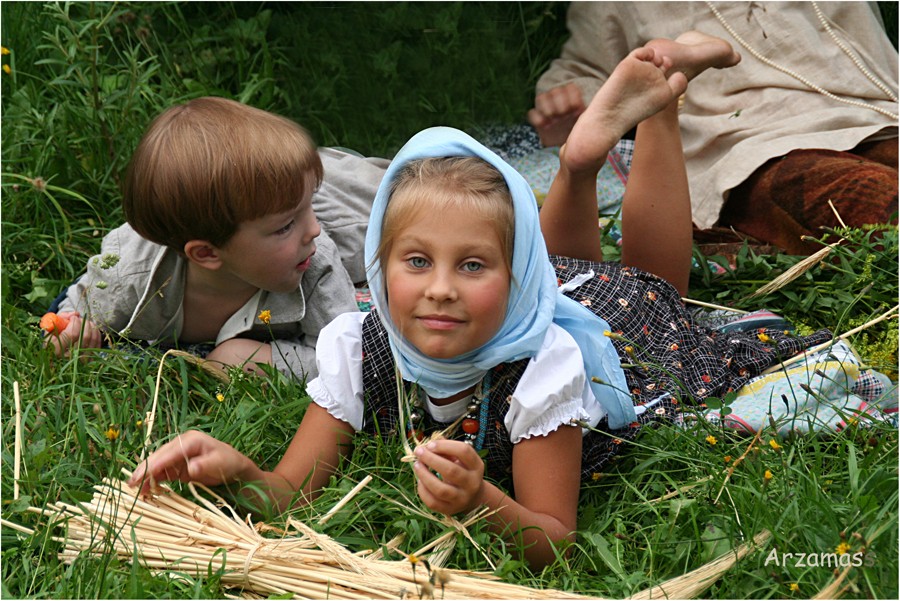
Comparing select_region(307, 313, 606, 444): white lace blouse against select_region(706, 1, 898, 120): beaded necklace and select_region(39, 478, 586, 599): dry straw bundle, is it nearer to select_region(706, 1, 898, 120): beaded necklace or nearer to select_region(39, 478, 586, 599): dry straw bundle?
select_region(39, 478, 586, 599): dry straw bundle

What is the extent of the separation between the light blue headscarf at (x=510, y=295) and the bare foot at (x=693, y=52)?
0.99m

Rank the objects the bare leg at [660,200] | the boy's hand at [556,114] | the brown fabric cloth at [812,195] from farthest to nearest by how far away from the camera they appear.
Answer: the boy's hand at [556,114] < the brown fabric cloth at [812,195] < the bare leg at [660,200]

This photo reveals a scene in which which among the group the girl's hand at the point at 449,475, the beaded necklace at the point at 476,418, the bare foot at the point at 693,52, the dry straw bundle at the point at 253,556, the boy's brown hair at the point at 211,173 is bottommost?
the dry straw bundle at the point at 253,556

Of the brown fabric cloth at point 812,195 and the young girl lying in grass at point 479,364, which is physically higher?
the young girl lying in grass at point 479,364

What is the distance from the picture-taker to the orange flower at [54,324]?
9.10 ft

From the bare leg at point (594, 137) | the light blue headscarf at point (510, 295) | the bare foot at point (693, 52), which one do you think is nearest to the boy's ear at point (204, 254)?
the light blue headscarf at point (510, 295)

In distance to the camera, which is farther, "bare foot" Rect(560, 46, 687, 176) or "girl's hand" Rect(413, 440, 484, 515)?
"bare foot" Rect(560, 46, 687, 176)

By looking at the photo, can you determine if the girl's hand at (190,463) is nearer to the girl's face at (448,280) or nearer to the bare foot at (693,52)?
the girl's face at (448,280)

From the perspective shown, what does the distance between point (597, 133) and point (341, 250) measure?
0.99m

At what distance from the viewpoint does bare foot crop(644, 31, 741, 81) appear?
2939 millimetres

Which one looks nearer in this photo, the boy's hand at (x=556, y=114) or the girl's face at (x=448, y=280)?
the girl's face at (x=448, y=280)

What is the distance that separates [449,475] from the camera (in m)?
1.88

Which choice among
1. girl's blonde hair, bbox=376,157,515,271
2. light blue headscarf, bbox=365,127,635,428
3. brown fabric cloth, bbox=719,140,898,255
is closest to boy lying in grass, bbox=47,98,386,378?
light blue headscarf, bbox=365,127,635,428

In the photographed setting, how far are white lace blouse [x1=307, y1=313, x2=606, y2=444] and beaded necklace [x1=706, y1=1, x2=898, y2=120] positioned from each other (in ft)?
6.75
